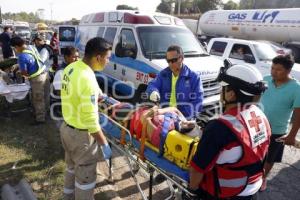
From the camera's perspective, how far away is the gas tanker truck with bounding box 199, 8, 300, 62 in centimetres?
1371

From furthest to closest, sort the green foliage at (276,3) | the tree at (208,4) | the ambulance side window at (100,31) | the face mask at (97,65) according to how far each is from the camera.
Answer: the tree at (208,4) → the green foliage at (276,3) → the ambulance side window at (100,31) → the face mask at (97,65)

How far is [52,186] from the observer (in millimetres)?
4160

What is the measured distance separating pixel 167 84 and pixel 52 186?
2.13 m

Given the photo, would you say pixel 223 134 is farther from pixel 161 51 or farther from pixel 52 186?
pixel 161 51

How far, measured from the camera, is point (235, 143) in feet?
6.67

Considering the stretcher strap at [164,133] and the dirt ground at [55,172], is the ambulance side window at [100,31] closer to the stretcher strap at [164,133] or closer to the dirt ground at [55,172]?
the dirt ground at [55,172]

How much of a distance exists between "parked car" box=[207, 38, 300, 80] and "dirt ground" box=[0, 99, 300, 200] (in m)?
3.67

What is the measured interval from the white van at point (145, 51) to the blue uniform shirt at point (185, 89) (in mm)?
1863

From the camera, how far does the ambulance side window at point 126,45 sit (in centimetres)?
676

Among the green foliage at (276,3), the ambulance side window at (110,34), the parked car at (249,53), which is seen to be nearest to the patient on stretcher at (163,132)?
the ambulance side window at (110,34)

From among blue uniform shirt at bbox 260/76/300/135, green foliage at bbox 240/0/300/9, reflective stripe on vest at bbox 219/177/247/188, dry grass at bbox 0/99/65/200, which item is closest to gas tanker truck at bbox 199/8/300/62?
blue uniform shirt at bbox 260/76/300/135

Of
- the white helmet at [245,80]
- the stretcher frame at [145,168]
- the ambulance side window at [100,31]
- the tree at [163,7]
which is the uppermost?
the tree at [163,7]

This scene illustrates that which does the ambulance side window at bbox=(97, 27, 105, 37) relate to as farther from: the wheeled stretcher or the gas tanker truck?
the gas tanker truck

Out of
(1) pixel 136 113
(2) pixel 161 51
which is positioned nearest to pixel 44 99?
(2) pixel 161 51
